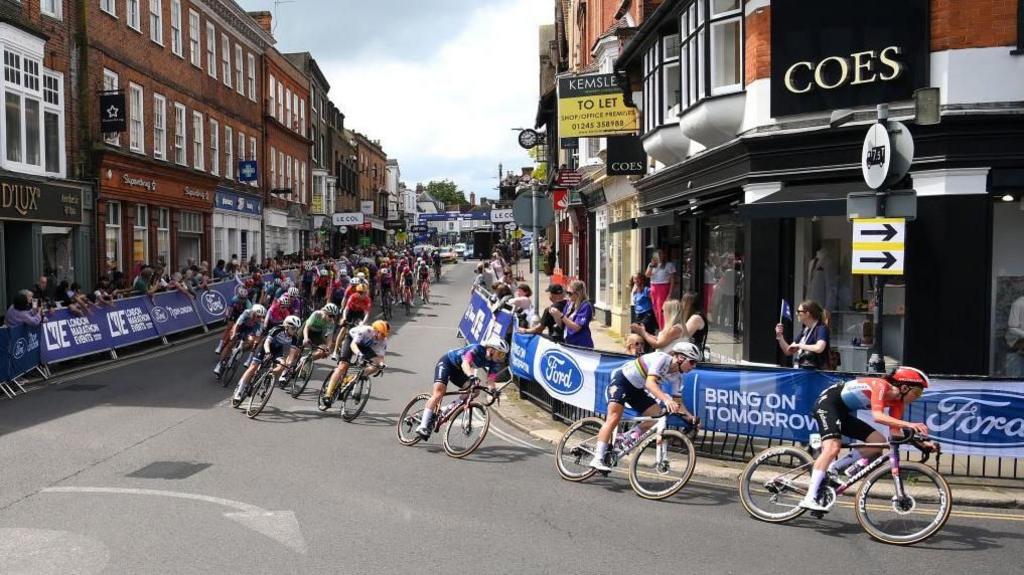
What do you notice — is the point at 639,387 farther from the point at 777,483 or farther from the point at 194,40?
the point at 194,40

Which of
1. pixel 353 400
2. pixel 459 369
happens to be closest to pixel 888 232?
pixel 459 369

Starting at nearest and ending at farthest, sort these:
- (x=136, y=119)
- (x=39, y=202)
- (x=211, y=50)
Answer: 1. (x=39, y=202)
2. (x=136, y=119)
3. (x=211, y=50)

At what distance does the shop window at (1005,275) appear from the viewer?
11227 mm

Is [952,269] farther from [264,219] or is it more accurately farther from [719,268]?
[264,219]

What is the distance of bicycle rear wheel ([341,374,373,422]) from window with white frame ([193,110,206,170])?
22.0 meters

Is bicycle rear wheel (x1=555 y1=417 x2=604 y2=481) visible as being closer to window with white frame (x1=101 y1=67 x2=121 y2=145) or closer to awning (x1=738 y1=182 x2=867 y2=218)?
awning (x1=738 y1=182 x2=867 y2=218)

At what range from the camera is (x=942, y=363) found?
10961 millimetres

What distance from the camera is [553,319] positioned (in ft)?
41.7

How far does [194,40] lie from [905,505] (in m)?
30.2

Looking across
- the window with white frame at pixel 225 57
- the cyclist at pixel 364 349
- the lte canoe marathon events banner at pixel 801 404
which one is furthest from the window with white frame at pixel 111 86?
the lte canoe marathon events banner at pixel 801 404

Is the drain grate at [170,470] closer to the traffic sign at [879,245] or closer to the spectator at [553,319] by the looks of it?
the spectator at [553,319]

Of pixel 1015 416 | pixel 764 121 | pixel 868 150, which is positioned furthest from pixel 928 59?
pixel 1015 416

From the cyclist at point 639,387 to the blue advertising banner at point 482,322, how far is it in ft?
15.7

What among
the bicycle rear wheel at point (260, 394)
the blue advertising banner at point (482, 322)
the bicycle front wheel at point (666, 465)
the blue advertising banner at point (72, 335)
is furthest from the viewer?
the blue advertising banner at point (72, 335)
